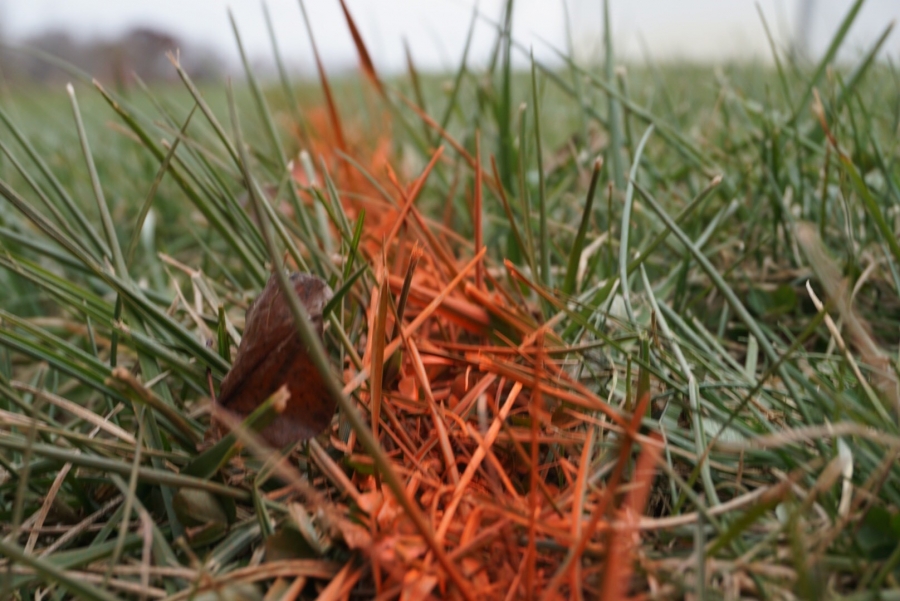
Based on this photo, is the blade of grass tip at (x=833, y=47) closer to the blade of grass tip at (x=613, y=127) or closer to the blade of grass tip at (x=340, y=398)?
the blade of grass tip at (x=613, y=127)

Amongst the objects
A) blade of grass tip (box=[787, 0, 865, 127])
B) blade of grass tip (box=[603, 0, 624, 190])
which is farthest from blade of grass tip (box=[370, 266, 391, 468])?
blade of grass tip (box=[787, 0, 865, 127])

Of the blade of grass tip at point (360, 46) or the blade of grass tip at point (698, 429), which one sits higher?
the blade of grass tip at point (360, 46)

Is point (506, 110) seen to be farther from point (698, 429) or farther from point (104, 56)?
point (104, 56)

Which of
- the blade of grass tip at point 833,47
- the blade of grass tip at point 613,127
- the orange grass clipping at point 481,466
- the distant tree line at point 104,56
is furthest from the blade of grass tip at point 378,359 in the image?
the distant tree line at point 104,56

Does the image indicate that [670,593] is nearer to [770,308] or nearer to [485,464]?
[485,464]

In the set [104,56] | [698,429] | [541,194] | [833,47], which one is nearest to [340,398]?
[698,429]

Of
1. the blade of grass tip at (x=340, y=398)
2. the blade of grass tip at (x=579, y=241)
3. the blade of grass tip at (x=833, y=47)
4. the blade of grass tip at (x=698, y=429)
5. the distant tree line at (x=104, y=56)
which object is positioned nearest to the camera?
the blade of grass tip at (x=340, y=398)

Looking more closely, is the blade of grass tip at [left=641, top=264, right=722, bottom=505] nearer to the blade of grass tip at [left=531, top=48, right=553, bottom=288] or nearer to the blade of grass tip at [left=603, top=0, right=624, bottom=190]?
the blade of grass tip at [left=531, top=48, right=553, bottom=288]

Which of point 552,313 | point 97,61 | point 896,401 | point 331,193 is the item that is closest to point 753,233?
point 552,313
